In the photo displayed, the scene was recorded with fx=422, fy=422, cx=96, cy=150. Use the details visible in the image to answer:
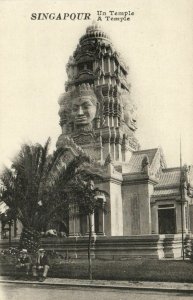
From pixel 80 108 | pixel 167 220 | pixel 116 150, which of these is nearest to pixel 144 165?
pixel 116 150

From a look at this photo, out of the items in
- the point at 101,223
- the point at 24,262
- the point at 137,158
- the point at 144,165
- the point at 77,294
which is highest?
the point at 137,158

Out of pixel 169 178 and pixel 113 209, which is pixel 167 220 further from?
pixel 113 209

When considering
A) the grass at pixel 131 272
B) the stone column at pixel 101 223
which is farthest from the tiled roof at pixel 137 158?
the grass at pixel 131 272

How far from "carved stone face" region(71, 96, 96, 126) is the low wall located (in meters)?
11.8

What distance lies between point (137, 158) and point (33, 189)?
1961 centimetres

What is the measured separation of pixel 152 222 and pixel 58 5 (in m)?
21.7

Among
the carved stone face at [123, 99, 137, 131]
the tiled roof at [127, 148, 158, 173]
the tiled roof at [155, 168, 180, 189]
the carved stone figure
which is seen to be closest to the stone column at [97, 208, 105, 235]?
the tiled roof at [127, 148, 158, 173]

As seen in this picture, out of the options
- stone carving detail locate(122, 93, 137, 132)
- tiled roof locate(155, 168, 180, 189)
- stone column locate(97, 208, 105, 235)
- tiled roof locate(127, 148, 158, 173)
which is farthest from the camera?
A: stone carving detail locate(122, 93, 137, 132)

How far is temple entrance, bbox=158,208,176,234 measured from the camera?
112ft

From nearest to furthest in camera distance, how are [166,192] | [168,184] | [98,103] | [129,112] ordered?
[166,192], [168,184], [98,103], [129,112]

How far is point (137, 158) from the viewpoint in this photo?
37.5 m

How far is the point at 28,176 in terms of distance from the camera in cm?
1884

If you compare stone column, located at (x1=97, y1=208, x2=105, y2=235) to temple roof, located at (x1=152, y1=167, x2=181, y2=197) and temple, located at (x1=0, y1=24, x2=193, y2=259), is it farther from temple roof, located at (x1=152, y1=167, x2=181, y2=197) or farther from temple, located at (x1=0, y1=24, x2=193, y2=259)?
temple roof, located at (x1=152, y1=167, x2=181, y2=197)

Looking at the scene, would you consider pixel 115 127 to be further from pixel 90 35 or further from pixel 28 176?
pixel 28 176
